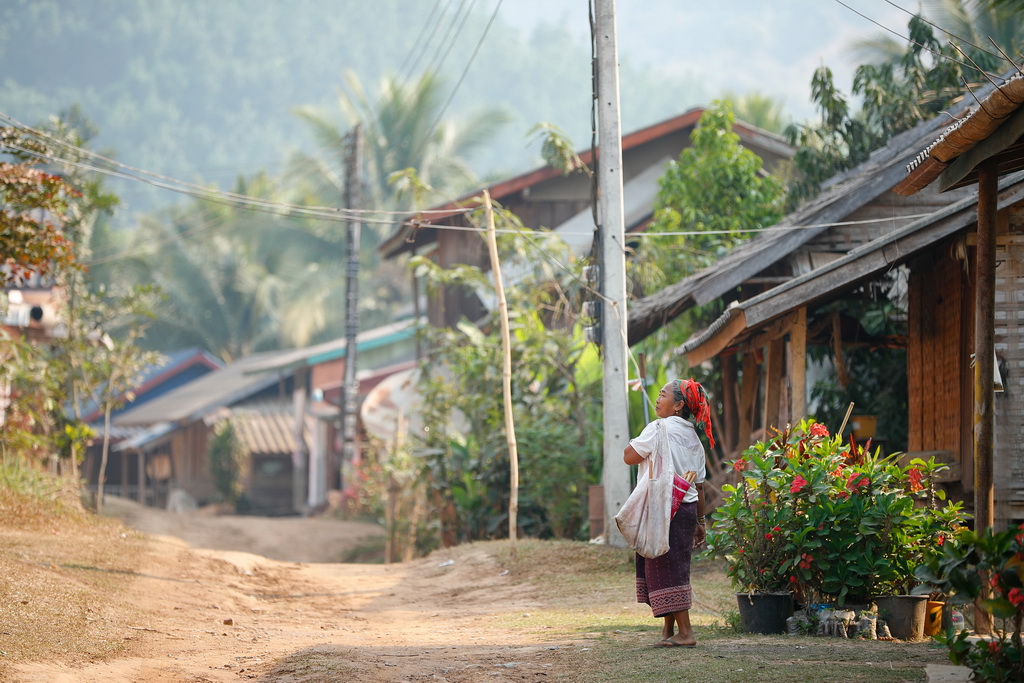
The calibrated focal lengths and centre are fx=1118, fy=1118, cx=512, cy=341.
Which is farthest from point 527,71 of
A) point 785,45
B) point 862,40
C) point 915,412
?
point 915,412

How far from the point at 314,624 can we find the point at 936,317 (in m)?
6.53

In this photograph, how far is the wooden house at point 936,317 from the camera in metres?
8.79

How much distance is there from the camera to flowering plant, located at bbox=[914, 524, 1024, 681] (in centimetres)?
468

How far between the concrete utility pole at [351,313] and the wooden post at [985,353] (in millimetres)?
19690

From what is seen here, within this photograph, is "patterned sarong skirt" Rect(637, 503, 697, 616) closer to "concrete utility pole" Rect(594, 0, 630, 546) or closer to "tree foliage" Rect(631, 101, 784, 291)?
"concrete utility pole" Rect(594, 0, 630, 546)

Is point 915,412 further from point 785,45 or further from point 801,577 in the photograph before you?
point 785,45

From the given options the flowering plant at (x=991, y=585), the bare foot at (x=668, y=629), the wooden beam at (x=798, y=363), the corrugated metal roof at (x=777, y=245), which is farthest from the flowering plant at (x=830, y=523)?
the corrugated metal roof at (x=777, y=245)

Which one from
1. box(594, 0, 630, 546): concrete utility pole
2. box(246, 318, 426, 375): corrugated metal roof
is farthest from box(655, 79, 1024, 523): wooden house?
box(246, 318, 426, 375): corrugated metal roof

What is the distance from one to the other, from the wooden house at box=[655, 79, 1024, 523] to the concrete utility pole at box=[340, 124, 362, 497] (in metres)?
13.7

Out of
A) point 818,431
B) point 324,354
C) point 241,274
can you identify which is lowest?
point 818,431

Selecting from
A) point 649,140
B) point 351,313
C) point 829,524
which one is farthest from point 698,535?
point 351,313

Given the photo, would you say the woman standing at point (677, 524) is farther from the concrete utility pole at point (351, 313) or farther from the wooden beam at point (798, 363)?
the concrete utility pole at point (351, 313)

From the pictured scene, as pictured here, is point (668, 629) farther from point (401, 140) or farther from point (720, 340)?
point (401, 140)

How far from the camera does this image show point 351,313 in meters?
25.7
